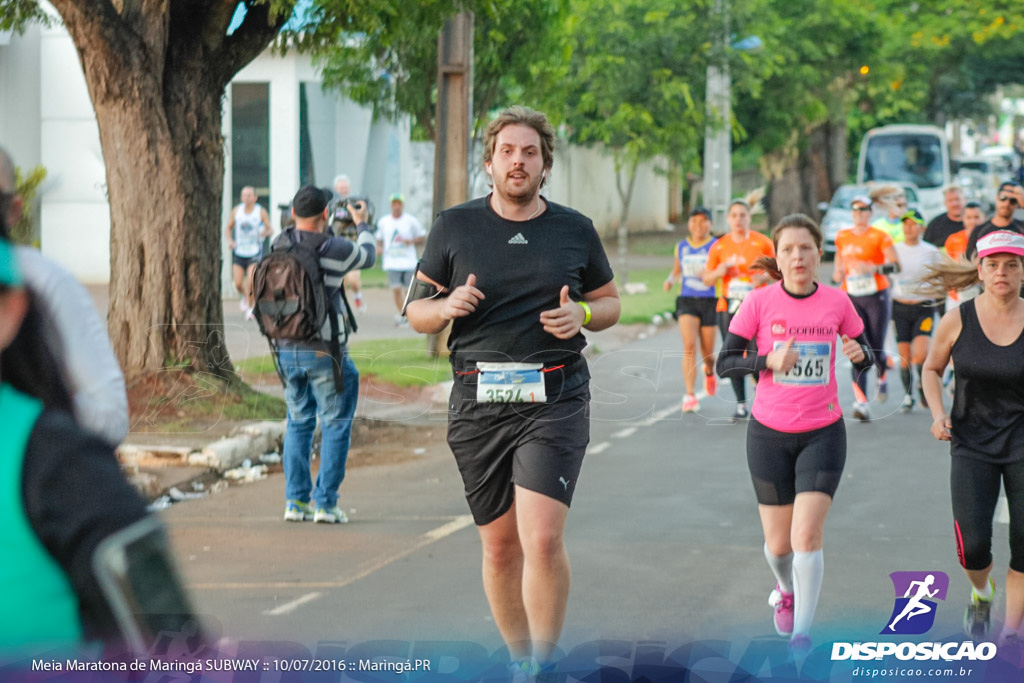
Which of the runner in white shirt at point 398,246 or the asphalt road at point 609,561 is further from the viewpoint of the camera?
the runner in white shirt at point 398,246

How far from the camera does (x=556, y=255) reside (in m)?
5.00

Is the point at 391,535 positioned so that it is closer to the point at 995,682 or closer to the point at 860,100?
the point at 995,682

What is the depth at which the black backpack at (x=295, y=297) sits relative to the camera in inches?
330

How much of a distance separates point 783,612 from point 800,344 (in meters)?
1.13

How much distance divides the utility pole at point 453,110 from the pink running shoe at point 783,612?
8660mm

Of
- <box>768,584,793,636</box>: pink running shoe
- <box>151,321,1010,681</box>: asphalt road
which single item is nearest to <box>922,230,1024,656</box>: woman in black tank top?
<box>151,321,1010,681</box>: asphalt road

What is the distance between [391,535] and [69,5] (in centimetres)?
498

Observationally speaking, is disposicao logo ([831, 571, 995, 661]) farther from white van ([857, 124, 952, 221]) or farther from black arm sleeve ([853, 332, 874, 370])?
white van ([857, 124, 952, 221])

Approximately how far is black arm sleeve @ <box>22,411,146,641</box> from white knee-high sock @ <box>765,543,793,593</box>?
4.17m

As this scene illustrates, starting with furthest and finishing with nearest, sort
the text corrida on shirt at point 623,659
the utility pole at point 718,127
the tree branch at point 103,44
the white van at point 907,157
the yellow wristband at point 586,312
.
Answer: the white van at point 907,157
the utility pole at point 718,127
the tree branch at point 103,44
the text corrida on shirt at point 623,659
the yellow wristband at point 586,312

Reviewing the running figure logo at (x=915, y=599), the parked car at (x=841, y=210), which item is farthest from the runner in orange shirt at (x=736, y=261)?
the parked car at (x=841, y=210)

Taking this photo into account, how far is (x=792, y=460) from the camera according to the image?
5809 mm

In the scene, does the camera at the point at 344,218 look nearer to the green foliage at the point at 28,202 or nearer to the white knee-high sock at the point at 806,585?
the green foliage at the point at 28,202

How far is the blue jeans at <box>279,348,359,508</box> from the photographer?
847 centimetres
